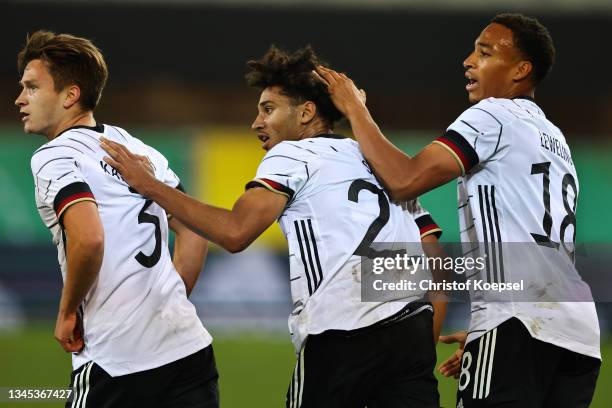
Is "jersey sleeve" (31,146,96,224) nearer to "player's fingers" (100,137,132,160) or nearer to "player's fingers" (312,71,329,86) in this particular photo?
"player's fingers" (100,137,132,160)

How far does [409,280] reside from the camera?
446 cm

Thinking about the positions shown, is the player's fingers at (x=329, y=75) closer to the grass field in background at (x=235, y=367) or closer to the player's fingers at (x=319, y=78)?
the player's fingers at (x=319, y=78)

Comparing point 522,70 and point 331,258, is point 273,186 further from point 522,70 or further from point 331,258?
point 522,70

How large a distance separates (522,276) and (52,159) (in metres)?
2.05

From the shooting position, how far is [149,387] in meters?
4.28

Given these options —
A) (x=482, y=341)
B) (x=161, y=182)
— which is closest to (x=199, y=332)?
(x=161, y=182)


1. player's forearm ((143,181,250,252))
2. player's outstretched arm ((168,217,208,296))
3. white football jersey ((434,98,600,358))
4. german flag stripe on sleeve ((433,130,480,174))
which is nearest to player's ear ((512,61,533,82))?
white football jersey ((434,98,600,358))

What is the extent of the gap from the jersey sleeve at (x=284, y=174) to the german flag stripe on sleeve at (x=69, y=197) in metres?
Answer: 0.69

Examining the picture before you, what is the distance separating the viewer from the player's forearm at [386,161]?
441 centimetres

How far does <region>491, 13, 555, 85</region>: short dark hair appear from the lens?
15.5ft

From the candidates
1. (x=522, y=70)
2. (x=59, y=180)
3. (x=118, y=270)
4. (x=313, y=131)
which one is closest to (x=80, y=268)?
(x=118, y=270)

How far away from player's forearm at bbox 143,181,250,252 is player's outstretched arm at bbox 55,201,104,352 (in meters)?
0.30

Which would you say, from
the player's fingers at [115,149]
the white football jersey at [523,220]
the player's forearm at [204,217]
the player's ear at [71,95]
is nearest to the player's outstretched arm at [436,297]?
the white football jersey at [523,220]

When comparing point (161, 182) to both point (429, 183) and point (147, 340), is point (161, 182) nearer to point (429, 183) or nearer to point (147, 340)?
point (147, 340)
